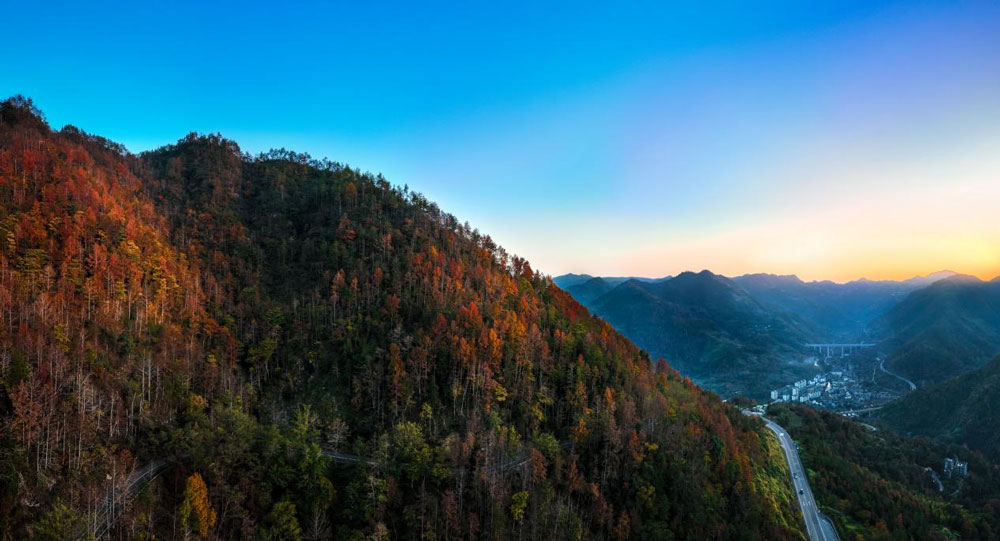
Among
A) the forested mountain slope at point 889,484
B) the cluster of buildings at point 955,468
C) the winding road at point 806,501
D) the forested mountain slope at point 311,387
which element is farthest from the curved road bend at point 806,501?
the cluster of buildings at point 955,468

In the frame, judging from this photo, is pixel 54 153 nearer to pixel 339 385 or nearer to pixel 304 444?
pixel 339 385

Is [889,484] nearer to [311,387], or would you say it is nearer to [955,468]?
[955,468]

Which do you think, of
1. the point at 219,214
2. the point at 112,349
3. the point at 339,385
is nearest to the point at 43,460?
the point at 112,349

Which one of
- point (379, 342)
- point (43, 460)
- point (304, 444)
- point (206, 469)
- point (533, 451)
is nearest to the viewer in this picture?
point (43, 460)

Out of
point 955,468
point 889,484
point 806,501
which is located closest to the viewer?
point 806,501

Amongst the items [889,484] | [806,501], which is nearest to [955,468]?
[889,484]

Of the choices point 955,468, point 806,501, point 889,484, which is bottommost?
point 955,468

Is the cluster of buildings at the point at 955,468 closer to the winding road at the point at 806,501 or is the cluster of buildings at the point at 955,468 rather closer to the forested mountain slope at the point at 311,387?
the winding road at the point at 806,501
